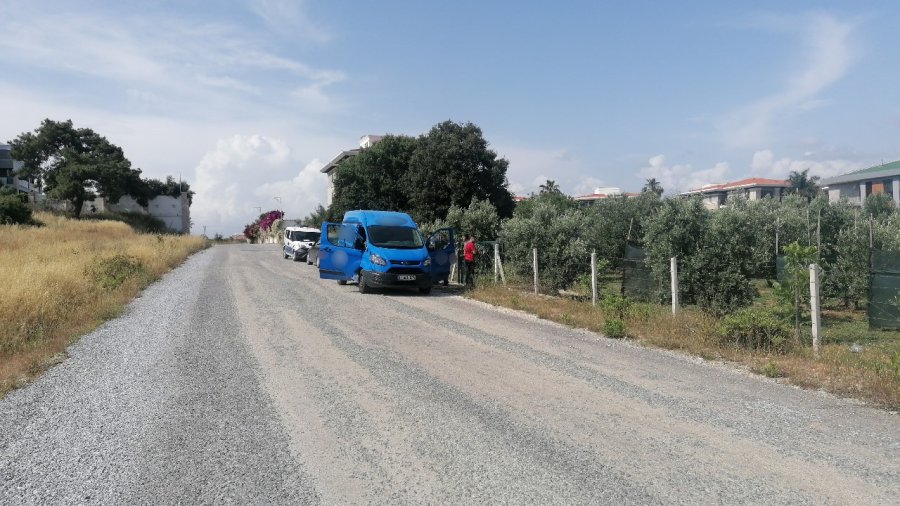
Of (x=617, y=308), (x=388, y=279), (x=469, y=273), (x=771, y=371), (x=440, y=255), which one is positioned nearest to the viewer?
(x=771, y=371)

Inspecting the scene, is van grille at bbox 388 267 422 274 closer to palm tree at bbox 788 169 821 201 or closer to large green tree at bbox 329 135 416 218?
large green tree at bbox 329 135 416 218

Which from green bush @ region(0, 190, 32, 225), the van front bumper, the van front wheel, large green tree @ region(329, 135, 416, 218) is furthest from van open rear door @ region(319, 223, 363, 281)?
green bush @ region(0, 190, 32, 225)

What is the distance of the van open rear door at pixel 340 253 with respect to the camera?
18891 mm

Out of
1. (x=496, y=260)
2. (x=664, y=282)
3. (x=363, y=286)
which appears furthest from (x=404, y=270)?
(x=664, y=282)

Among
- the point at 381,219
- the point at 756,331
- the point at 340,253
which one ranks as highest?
the point at 381,219

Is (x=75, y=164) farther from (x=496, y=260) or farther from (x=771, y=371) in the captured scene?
(x=771, y=371)

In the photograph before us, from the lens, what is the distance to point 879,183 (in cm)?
5966

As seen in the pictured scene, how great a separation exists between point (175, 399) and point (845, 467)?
20.3 ft

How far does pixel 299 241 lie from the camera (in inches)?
1451

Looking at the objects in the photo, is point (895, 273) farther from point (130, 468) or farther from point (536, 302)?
point (130, 468)

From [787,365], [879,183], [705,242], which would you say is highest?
[879,183]

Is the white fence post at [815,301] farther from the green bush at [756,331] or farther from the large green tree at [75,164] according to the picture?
the large green tree at [75,164]

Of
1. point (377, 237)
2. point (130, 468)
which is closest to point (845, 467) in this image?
point (130, 468)

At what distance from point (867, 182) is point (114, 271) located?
6636 cm
